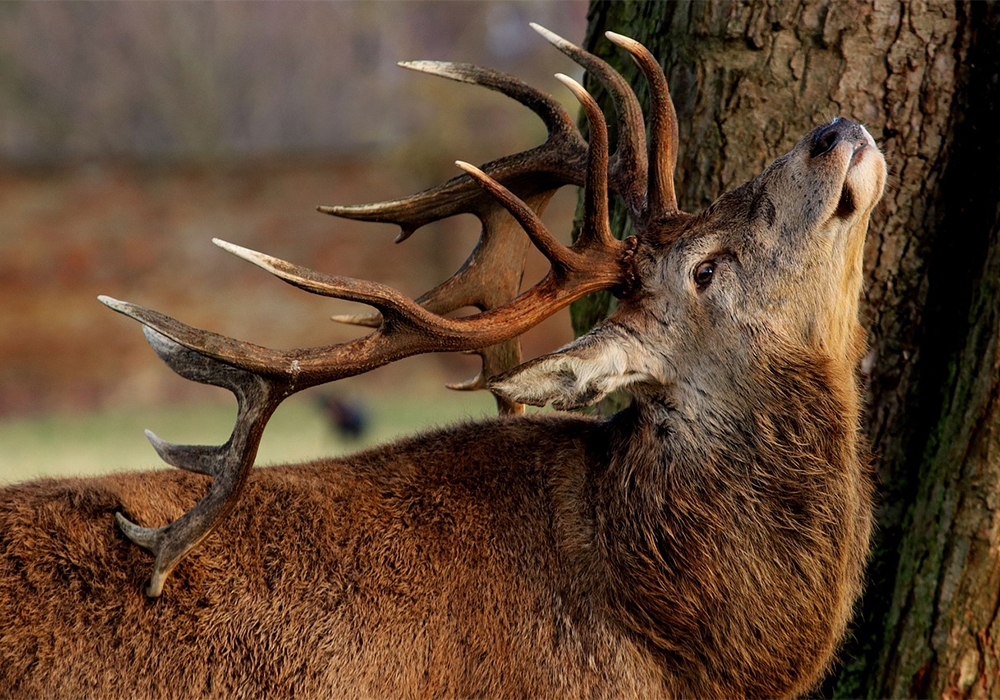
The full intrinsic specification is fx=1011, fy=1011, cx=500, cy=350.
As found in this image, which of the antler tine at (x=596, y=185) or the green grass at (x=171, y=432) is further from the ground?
the antler tine at (x=596, y=185)

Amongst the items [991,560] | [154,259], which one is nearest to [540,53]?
[154,259]

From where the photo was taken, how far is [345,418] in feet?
40.6

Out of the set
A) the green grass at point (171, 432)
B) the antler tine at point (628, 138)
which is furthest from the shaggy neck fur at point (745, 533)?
the green grass at point (171, 432)

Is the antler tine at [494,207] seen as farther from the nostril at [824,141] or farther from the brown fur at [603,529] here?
the nostril at [824,141]

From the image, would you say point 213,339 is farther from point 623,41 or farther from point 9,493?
point 623,41

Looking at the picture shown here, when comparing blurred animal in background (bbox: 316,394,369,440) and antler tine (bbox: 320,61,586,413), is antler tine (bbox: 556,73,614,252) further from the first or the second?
blurred animal in background (bbox: 316,394,369,440)

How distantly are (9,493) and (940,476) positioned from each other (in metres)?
3.23

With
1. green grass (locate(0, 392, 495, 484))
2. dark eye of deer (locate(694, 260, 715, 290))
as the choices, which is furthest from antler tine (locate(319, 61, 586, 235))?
green grass (locate(0, 392, 495, 484))

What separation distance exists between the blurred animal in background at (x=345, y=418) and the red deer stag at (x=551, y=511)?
8.83 meters

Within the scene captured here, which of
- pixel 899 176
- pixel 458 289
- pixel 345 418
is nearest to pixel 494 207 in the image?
pixel 458 289

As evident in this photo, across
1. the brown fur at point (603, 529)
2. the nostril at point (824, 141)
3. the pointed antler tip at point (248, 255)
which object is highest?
the nostril at point (824, 141)

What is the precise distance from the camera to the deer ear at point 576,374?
10.7 ft

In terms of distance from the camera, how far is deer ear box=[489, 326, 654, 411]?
3.25 m

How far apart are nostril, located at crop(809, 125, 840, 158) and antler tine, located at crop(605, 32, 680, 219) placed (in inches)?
20.6
